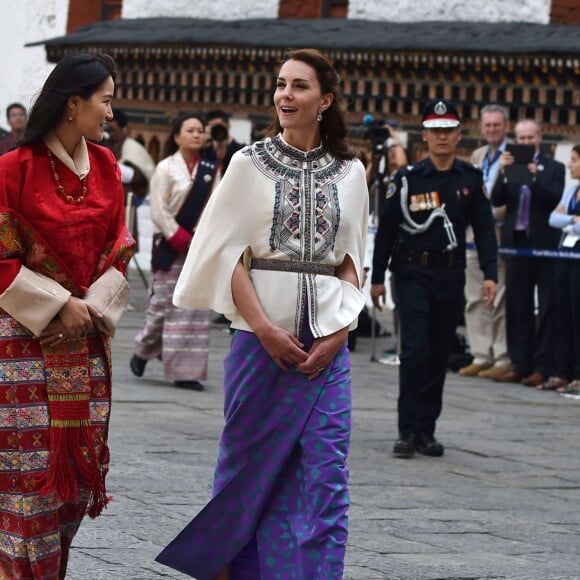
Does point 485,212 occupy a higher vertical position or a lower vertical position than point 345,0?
lower

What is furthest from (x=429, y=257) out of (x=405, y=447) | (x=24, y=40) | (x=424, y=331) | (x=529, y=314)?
(x=24, y=40)

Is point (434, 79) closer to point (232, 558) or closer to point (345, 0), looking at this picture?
point (345, 0)

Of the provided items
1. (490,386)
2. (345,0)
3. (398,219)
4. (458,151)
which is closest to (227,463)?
(398,219)

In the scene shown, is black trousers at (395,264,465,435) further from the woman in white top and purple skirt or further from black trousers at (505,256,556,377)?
black trousers at (505,256,556,377)

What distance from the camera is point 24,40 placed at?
26047 millimetres

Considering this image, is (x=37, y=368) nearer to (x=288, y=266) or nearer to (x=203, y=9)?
(x=288, y=266)

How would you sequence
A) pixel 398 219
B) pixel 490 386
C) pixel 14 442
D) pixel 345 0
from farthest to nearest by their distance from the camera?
Answer: pixel 345 0
pixel 490 386
pixel 398 219
pixel 14 442

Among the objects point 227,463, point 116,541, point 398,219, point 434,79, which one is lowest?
point 116,541

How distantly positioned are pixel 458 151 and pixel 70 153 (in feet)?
41.1

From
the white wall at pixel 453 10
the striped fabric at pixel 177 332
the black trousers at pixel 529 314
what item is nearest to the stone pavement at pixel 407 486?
the striped fabric at pixel 177 332

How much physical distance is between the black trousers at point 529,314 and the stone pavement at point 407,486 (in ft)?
1.72

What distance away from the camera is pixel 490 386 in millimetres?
13383

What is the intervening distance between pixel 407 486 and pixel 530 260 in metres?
Answer: 5.28

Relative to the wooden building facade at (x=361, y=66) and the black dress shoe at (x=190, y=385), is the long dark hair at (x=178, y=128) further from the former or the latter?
the wooden building facade at (x=361, y=66)
